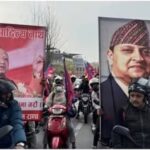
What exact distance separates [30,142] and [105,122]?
68.2 inches

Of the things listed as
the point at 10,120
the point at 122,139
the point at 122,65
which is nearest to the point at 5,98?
the point at 10,120

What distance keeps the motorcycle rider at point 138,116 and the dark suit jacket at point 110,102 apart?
702mm

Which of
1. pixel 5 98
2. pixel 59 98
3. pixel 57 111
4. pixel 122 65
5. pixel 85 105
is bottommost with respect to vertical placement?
pixel 85 105

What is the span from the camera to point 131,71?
634 cm

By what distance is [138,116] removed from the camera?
543cm

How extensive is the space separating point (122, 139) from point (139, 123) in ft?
2.14

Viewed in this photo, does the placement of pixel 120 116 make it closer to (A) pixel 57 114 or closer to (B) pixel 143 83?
(B) pixel 143 83

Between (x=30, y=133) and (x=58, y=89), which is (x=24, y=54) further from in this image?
(x=58, y=89)

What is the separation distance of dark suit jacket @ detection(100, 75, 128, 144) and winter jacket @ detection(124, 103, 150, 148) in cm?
72

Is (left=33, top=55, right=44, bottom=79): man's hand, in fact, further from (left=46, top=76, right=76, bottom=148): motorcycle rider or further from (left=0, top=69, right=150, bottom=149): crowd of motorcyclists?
(left=46, top=76, right=76, bottom=148): motorcycle rider

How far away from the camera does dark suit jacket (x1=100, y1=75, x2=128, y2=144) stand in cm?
632

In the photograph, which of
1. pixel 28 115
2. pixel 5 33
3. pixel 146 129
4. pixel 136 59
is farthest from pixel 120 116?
pixel 5 33

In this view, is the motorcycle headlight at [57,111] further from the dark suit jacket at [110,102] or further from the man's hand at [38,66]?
the dark suit jacket at [110,102]

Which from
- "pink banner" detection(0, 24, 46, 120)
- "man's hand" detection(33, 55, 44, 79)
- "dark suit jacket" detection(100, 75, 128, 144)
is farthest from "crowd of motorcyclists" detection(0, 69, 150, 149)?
"man's hand" detection(33, 55, 44, 79)
